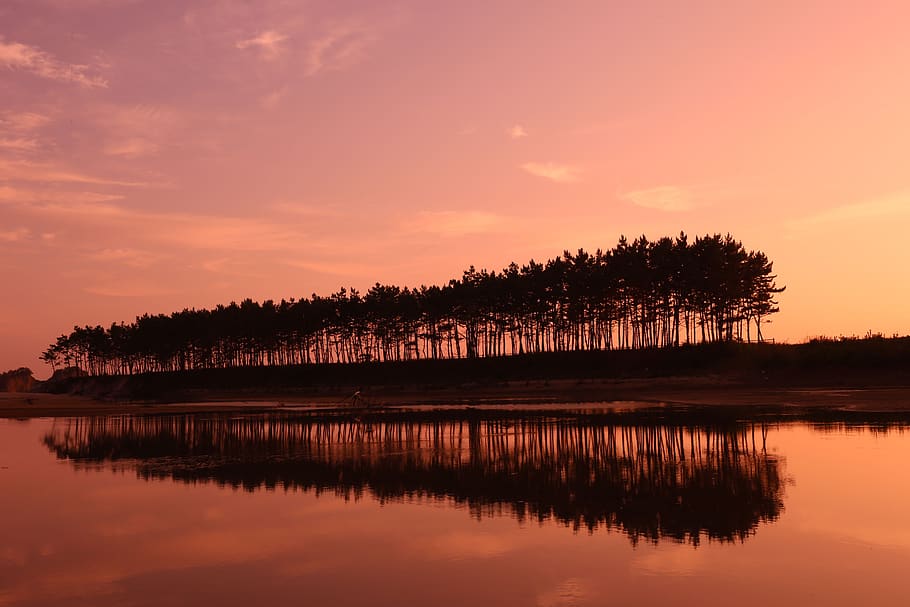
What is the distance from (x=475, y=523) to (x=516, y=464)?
33.4 ft

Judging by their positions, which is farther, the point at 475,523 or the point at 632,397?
the point at 632,397

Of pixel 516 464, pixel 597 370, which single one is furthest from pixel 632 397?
pixel 516 464

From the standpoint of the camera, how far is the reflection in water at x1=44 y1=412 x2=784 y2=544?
1917 cm

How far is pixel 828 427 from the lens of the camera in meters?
38.8

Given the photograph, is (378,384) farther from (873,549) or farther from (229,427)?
(873,549)

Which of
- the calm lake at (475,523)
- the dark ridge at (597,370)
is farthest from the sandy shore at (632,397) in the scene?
the calm lake at (475,523)

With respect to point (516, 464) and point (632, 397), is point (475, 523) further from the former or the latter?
point (632, 397)

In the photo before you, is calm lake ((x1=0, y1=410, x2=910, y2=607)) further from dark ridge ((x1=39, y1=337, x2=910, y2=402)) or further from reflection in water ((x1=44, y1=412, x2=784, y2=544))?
dark ridge ((x1=39, y1=337, x2=910, y2=402))

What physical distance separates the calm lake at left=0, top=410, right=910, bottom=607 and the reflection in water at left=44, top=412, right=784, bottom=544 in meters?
0.13

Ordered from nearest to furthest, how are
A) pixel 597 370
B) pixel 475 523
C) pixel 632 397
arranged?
pixel 475 523 → pixel 632 397 → pixel 597 370

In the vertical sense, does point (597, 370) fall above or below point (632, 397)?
above

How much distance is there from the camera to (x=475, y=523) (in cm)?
1814

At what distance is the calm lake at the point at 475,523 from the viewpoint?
1299 centimetres

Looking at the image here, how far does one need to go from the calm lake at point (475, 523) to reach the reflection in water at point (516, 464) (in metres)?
0.13
